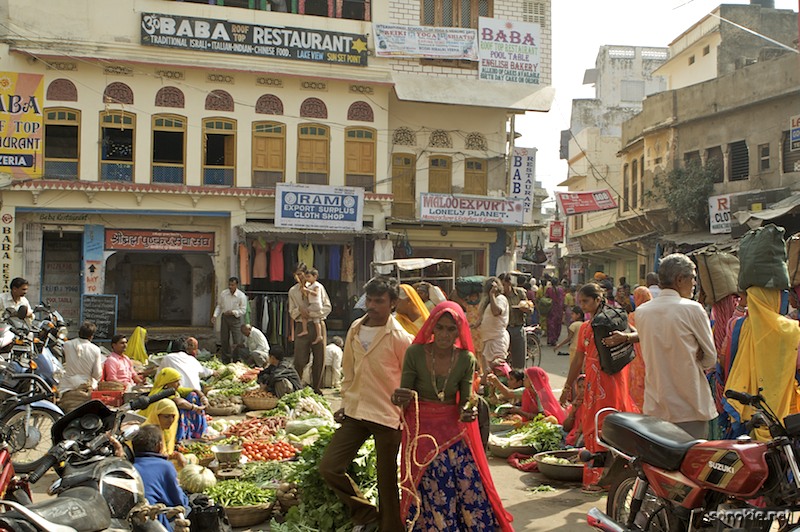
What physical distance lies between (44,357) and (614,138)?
112 feet

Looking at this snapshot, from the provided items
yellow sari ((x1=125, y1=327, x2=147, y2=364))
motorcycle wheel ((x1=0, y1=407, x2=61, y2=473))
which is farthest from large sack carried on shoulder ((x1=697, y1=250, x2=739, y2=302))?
yellow sari ((x1=125, y1=327, x2=147, y2=364))

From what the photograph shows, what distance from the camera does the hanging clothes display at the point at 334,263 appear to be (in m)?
20.6

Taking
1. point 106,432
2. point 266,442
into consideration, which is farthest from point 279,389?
point 106,432

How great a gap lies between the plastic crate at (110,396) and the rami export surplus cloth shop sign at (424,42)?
13312 mm

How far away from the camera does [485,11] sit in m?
22.9

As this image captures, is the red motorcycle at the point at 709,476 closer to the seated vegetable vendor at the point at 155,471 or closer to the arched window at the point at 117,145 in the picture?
the seated vegetable vendor at the point at 155,471

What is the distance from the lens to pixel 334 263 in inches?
812

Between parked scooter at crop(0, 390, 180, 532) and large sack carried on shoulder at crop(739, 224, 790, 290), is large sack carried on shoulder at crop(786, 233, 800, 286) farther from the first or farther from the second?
parked scooter at crop(0, 390, 180, 532)

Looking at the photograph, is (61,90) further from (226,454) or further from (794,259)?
(794,259)

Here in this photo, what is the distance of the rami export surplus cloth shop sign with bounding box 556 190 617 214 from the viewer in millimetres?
25969

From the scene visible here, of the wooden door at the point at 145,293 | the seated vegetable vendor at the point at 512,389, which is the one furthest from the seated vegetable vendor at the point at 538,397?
the wooden door at the point at 145,293

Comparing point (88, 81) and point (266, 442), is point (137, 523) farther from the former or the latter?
point (88, 81)

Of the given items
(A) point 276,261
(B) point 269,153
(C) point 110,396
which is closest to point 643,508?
(C) point 110,396

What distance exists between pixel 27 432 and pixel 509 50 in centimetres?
1750
